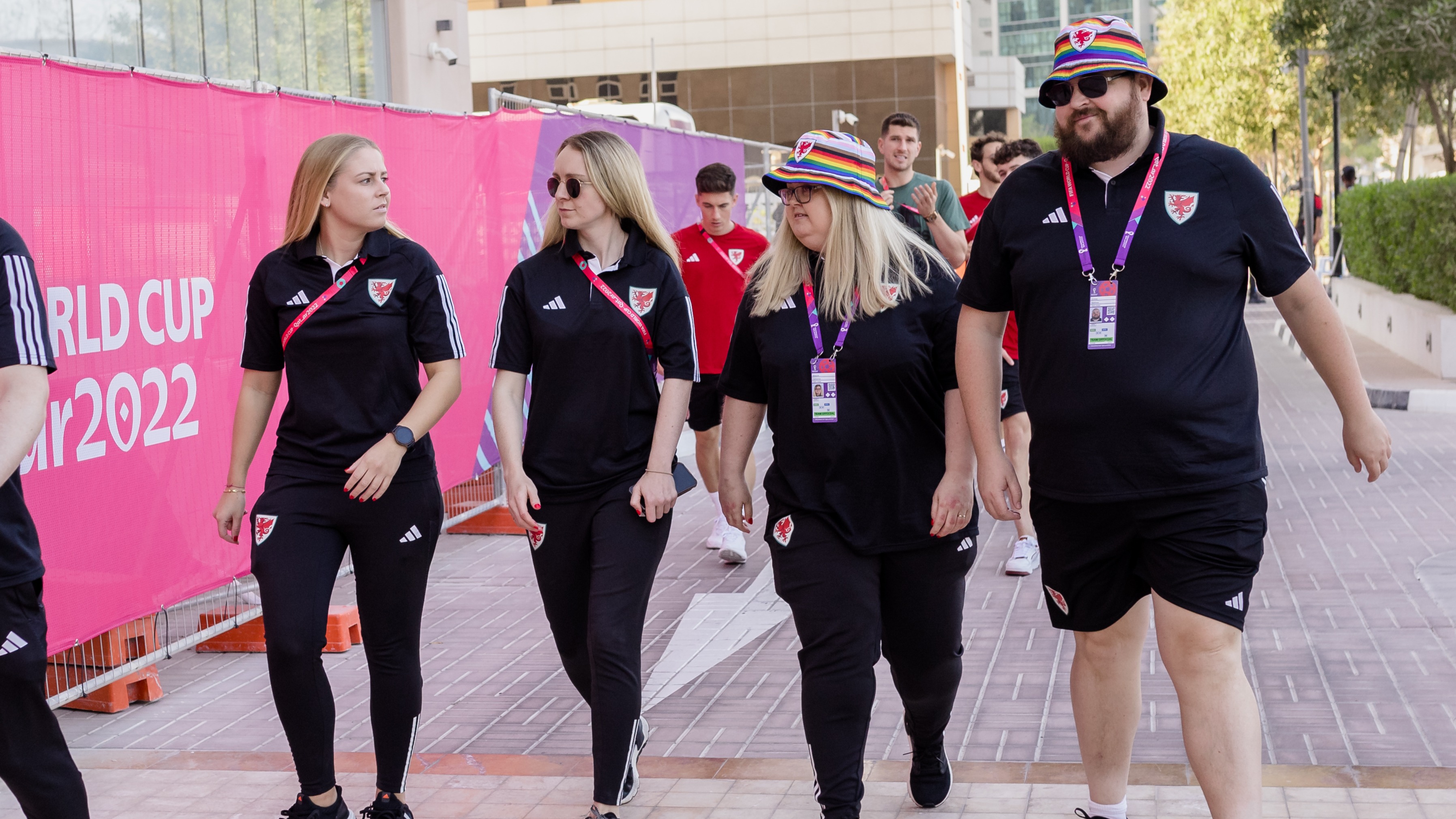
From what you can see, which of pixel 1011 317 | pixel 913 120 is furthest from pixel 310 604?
pixel 913 120

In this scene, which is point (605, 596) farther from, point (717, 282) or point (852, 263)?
point (717, 282)

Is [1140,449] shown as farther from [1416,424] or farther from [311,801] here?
[1416,424]

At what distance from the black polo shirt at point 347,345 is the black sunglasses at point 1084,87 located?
1851mm

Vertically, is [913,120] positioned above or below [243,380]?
above

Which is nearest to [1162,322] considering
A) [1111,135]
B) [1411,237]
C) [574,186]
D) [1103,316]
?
[1103,316]

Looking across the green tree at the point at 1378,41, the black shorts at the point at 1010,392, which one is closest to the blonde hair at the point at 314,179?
the black shorts at the point at 1010,392

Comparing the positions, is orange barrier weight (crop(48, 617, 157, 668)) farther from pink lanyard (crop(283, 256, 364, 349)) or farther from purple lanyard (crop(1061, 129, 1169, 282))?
purple lanyard (crop(1061, 129, 1169, 282))

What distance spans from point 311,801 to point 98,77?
276 cm

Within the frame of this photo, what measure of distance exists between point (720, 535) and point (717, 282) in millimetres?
1425

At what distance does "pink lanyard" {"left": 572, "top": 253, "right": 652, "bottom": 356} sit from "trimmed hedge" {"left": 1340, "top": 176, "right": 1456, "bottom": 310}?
12.4 metres

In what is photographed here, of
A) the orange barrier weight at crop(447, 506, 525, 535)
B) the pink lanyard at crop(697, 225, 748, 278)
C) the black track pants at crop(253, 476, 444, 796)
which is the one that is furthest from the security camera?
the black track pants at crop(253, 476, 444, 796)

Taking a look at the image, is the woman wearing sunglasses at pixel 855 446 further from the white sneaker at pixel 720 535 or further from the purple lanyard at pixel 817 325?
the white sneaker at pixel 720 535

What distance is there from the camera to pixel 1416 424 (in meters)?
12.7

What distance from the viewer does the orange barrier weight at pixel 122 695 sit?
19.7 feet
